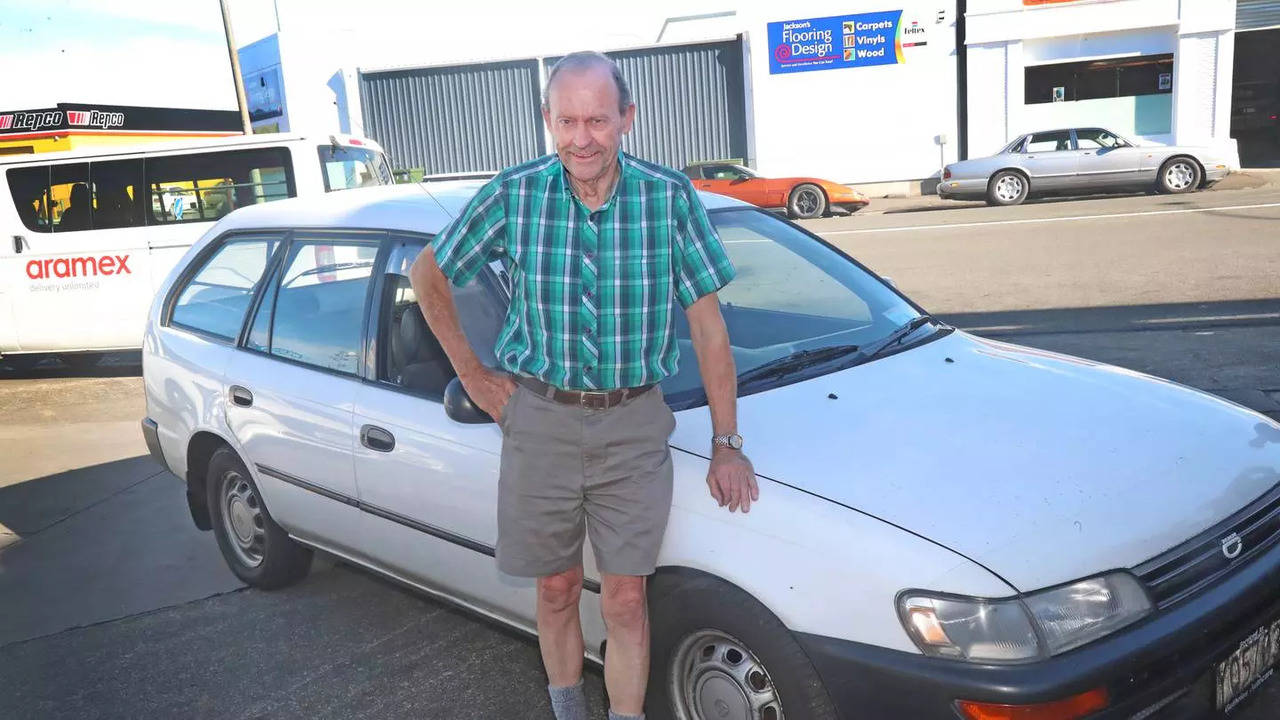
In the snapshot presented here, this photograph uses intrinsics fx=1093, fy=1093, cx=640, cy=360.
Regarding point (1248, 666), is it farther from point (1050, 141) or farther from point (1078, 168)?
point (1050, 141)

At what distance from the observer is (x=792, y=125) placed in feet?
85.4

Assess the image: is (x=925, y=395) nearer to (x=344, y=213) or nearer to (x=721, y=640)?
(x=721, y=640)

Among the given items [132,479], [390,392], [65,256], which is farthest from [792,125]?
[390,392]

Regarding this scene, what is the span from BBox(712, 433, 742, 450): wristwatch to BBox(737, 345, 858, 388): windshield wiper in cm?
49

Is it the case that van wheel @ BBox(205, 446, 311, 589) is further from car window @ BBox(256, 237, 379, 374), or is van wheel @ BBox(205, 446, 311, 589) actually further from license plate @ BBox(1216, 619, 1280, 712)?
license plate @ BBox(1216, 619, 1280, 712)

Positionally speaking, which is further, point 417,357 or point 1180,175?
point 1180,175

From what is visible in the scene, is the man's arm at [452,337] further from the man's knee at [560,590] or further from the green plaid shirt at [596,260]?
the man's knee at [560,590]

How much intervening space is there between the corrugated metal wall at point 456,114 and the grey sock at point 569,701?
26890 millimetres

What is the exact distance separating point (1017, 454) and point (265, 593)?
120 inches

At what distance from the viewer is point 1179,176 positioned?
18.5 meters

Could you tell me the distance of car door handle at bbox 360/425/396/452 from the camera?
3.36 m

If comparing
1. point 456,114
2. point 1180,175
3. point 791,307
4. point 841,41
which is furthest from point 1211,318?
point 456,114

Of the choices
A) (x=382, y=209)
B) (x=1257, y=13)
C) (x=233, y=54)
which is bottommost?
(x=382, y=209)

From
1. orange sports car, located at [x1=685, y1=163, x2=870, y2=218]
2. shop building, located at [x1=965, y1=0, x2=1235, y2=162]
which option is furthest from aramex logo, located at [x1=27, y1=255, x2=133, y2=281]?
shop building, located at [x1=965, y1=0, x2=1235, y2=162]
